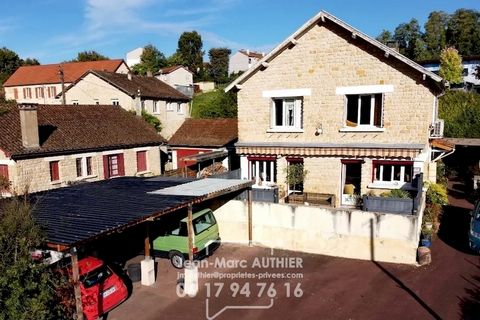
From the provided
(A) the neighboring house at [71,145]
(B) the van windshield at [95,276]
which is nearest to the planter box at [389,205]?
(B) the van windshield at [95,276]

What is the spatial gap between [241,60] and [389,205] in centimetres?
8689

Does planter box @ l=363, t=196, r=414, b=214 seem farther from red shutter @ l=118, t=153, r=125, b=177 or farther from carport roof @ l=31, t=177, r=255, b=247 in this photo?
red shutter @ l=118, t=153, r=125, b=177

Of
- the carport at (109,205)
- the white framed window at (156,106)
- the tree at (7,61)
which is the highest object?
the tree at (7,61)

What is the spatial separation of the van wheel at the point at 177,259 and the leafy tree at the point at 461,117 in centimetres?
2968

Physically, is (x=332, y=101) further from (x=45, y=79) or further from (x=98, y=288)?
(x=45, y=79)

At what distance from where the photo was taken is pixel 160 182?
18.5m

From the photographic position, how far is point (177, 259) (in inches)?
647

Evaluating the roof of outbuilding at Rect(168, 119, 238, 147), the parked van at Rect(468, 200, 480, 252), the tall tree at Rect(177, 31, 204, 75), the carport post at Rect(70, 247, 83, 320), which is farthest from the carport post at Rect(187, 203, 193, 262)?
the tall tree at Rect(177, 31, 204, 75)

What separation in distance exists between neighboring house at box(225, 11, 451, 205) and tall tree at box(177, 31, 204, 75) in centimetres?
8596

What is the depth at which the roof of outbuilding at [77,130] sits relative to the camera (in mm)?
23998

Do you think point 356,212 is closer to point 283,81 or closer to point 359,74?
point 359,74

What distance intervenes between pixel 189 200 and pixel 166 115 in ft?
91.7

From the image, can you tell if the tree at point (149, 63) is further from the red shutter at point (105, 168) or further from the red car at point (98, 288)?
the red car at point (98, 288)

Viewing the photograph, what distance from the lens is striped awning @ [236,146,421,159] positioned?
1877 cm
